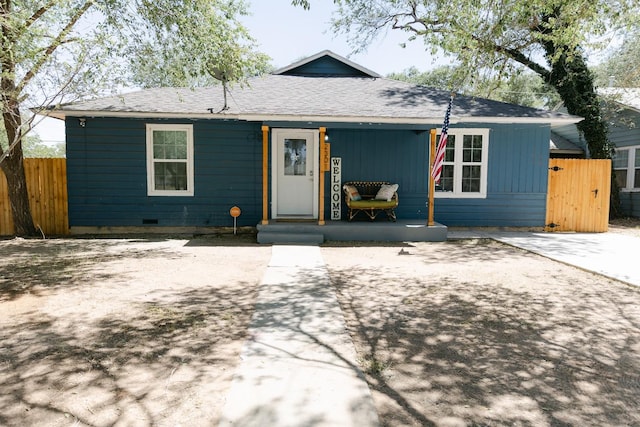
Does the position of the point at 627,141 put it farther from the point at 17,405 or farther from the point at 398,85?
the point at 17,405

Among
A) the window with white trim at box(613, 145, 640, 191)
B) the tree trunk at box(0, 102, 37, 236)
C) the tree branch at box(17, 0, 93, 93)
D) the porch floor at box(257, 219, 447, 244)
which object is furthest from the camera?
the window with white trim at box(613, 145, 640, 191)

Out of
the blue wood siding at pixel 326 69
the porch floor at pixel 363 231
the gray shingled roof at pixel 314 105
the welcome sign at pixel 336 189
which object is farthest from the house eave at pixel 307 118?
the blue wood siding at pixel 326 69

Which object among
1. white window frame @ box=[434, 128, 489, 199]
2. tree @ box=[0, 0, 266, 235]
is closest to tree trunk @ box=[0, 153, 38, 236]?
tree @ box=[0, 0, 266, 235]

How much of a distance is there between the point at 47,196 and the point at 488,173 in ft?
33.2

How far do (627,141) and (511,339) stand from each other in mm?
14205

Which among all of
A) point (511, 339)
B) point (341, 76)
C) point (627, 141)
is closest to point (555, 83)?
point (627, 141)

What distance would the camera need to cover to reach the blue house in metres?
9.50

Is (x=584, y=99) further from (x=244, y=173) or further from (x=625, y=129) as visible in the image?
(x=244, y=173)

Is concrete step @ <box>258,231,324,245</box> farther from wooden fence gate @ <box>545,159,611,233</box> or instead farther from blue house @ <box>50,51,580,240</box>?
wooden fence gate @ <box>545,159,611,233</box>

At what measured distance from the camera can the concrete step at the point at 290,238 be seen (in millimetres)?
8555

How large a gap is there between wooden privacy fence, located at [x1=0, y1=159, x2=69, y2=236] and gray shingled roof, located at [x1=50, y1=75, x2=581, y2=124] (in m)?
1.30

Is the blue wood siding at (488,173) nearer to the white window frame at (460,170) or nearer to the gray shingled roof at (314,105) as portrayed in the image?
the white window frame at (460,170)

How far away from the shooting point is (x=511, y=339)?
11.9 ft

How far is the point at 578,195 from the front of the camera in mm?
10469
